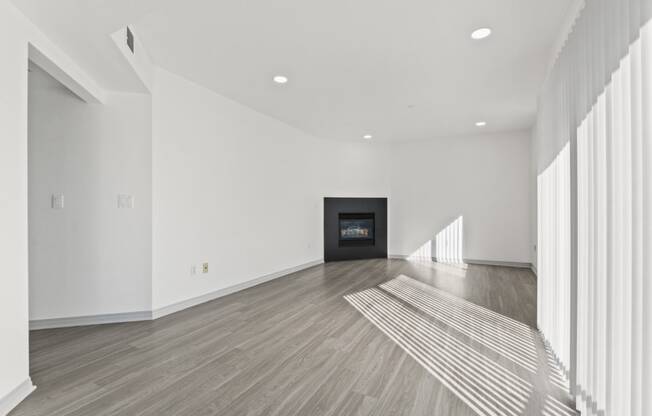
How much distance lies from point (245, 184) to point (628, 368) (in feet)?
14.1

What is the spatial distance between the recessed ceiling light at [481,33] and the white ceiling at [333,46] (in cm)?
6

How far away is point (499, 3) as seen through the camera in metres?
2.30

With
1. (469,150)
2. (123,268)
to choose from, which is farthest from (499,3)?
(469,150)

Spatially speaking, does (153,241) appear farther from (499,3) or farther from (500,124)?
(500,124)

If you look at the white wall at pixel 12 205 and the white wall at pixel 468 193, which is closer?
the white wall at pixel 12 205

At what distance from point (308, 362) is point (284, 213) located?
3.39 metres

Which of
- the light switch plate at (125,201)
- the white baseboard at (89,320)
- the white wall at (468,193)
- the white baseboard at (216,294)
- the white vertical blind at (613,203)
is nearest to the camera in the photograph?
the white vertical blind at (613,203)

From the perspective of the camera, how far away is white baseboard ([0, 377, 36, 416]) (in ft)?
5.88

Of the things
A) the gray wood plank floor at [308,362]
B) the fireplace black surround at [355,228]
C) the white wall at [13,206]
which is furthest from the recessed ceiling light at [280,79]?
the fireplace black surround at [355,228]

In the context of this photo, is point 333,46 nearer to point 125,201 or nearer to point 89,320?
point 125,201

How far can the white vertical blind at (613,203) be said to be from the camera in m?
1.20

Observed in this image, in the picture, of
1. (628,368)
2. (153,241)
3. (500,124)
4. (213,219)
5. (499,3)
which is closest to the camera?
(628,368)

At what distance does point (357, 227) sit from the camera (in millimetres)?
7367

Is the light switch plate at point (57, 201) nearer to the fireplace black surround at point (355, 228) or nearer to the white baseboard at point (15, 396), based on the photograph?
the white baseboard at point (15, 396)
